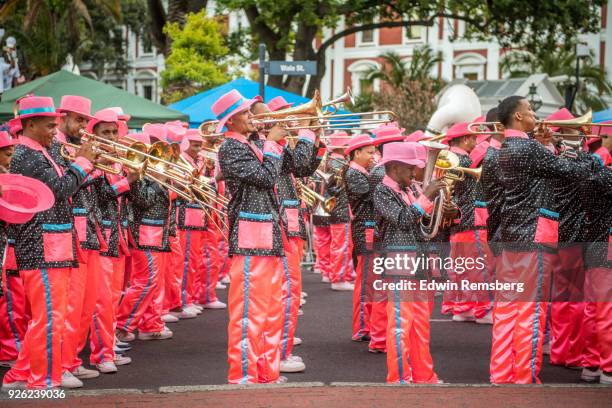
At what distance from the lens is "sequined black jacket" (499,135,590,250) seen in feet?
21.9

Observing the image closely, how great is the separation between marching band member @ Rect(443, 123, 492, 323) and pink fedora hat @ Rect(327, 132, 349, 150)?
54.7 inches

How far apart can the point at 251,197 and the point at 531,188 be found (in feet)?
6.97

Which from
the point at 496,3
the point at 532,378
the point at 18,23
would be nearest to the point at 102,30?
the point at 18,23

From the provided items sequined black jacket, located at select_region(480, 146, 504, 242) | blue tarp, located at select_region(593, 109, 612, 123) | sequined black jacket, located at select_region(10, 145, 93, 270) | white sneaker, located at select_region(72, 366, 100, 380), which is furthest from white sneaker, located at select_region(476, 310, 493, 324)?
sequined black jacket, located at select_region(10, 145, 93, 270)

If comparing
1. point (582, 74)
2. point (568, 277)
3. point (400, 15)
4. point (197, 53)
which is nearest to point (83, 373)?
point (568, 277)

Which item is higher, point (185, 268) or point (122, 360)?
point (185, 268)

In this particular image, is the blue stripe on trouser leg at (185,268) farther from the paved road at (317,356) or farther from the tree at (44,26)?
the tree at (44,26)

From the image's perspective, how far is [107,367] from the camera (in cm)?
764

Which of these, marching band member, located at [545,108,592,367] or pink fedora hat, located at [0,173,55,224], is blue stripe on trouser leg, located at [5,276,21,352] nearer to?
pink fedora hat, located at [0,173,55,224]

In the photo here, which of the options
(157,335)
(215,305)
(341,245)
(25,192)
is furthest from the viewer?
(341,245)

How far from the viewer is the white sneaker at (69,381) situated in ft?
22.6

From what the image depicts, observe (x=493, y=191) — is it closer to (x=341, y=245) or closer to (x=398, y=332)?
(x=398, y=332)

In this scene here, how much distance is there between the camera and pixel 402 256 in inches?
267

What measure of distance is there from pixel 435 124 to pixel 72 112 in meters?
7.92
